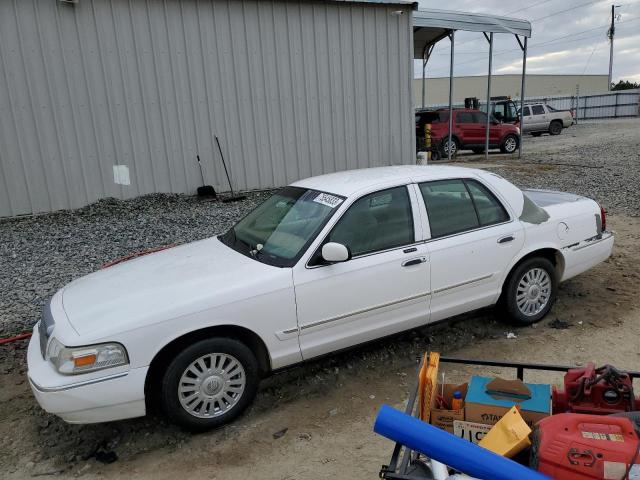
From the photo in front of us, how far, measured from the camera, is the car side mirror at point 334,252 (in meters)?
3.43

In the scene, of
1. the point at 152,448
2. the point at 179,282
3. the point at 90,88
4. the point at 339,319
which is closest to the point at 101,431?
the point at 152,448

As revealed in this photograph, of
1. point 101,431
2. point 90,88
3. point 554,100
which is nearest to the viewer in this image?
point 101,431

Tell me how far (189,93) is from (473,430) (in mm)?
8918

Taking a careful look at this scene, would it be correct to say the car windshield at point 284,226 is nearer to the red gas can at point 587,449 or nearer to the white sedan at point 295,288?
the white sedan at point 295,288

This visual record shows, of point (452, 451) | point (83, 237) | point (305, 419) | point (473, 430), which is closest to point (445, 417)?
point (473, 430)

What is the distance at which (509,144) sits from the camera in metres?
19.5

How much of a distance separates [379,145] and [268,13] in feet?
12.1

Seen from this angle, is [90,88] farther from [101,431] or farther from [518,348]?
[518,348]

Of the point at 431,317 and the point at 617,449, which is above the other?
the point at 617,449

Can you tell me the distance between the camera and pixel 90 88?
30.1 feet

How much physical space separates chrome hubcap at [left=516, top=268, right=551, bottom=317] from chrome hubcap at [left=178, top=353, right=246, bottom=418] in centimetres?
265

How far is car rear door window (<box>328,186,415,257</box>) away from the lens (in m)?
3.74

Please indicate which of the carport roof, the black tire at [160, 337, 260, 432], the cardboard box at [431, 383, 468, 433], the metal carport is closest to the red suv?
the metal carport

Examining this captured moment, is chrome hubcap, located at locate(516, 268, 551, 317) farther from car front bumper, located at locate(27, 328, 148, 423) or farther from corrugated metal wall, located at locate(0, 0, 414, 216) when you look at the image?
corrugated metal wall, located at locate(0, 0, 414, 216)
